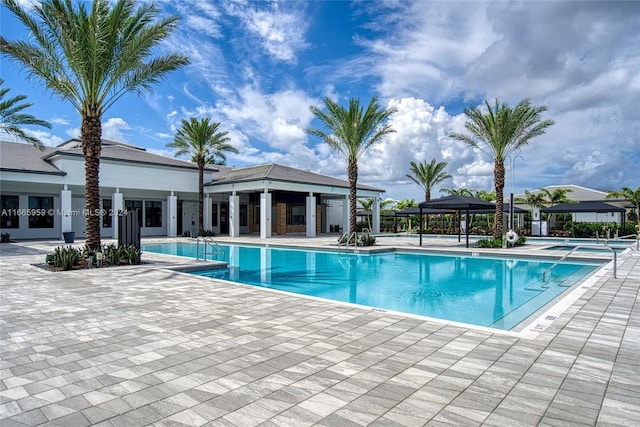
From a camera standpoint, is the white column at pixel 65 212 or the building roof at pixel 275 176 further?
the building roof at pixel 275 176

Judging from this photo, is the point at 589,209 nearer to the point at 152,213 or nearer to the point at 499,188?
the point at 499,188

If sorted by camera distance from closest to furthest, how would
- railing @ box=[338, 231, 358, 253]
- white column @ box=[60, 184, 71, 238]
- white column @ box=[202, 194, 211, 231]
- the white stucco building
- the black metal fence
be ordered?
the black metal fence
railing @ box=[338, 231, 358, 253]
white column @ box=[60, 184, 71, 238]
the white stucco building
white column @ box=[202, 194, 211, 231]

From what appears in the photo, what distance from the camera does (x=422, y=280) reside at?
12344mm

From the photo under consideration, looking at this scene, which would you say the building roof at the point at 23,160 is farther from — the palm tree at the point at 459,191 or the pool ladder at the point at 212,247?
the palm tree at the point at 459,191

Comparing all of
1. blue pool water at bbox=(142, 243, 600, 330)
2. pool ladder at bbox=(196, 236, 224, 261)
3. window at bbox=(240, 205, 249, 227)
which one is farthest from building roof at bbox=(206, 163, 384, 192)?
blue pool water at bbox=(142, 243, 600, 330)

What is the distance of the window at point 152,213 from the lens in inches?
1245

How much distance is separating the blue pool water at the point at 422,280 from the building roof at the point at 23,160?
Answer: 1116 cm

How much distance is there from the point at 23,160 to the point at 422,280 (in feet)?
83.8

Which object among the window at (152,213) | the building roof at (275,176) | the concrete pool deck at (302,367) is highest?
the building roof at (275,176)

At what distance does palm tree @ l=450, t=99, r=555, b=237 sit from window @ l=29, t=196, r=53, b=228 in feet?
88.0

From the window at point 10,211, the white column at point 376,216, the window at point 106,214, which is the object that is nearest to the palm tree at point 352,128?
the white column at point 376,216

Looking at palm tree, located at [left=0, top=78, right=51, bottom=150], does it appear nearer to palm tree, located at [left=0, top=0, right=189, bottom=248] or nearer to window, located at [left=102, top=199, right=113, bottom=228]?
palm tree, located at [left=0, top=0, right=189, bottom=248]

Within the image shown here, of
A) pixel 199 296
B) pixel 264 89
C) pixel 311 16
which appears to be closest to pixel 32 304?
pixel 199 296

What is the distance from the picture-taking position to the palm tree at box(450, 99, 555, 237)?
20.7 meters
